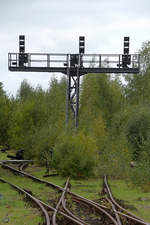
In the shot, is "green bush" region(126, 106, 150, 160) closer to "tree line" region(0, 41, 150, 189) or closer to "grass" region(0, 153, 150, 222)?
"tree line" region(0, 41, 150, 189)

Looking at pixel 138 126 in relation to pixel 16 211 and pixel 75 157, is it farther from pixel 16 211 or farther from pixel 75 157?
pixel 16 211

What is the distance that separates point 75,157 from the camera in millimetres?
21062

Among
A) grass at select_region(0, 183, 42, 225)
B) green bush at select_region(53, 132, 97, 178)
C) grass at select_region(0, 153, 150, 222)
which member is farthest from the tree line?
grass at select_region(0, 183, 42, 225)

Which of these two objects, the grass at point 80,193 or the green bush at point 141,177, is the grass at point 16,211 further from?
the green bush at point 141,177

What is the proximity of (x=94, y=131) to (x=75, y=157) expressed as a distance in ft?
43.9

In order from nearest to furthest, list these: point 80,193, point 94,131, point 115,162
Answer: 1. point 80,193
2. point 115,162
3. point 94,131

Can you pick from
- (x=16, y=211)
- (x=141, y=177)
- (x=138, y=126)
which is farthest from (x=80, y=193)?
(x=138, y=126)

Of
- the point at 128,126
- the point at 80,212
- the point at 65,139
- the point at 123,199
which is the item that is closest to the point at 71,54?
the point at 128,126

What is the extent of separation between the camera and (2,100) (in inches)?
1850

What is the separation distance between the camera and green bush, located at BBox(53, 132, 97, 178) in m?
20.9

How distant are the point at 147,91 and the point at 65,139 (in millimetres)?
34692

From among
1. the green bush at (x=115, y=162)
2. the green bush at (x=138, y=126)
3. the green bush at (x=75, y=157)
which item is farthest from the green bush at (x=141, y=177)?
the green bush at (x=138, y=126)

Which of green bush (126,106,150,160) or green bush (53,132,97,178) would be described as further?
green bush (126,106,150,160)

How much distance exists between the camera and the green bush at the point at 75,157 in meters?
20.9
